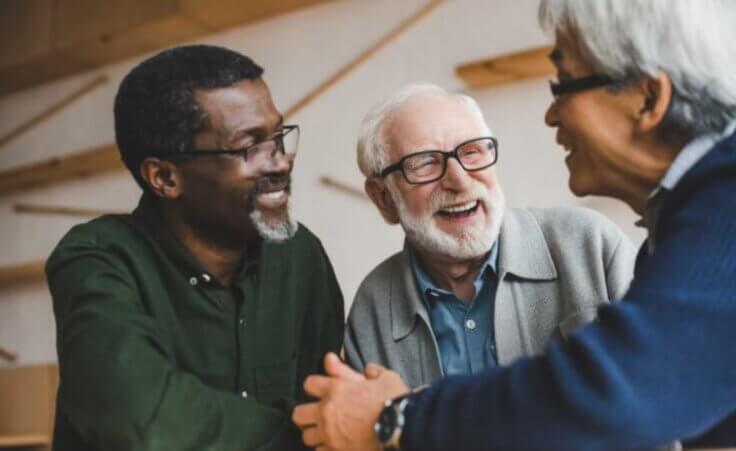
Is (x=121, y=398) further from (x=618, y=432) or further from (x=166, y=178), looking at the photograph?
(x=618, y=432)

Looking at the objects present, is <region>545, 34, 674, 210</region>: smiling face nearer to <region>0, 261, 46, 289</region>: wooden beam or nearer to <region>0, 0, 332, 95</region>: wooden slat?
<region>0, 0, 332, 95</region>: wooden slat

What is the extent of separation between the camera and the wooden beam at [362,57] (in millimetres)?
3477

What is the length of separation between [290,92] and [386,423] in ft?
9.54

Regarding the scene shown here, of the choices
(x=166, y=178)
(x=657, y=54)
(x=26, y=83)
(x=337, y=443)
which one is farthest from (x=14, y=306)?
(x=657, y=54)

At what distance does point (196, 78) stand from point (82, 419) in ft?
2.23

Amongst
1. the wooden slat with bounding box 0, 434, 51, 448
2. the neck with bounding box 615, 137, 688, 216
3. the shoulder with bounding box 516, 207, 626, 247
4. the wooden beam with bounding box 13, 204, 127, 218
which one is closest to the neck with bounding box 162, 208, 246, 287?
the shoulder with bounding box 516, 207, 626, 247

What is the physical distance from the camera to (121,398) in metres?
1.23

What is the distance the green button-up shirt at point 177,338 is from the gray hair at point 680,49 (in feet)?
2.44

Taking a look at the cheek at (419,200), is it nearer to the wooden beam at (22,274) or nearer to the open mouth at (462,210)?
the open mouth at (462,210)

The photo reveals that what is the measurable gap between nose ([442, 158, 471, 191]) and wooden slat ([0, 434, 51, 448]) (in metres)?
2.56

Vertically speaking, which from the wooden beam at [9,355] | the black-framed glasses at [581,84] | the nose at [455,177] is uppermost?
the black-framed glasses at [581,84]

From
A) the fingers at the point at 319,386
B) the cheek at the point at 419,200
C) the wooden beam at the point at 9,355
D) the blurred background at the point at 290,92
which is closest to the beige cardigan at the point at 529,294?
the cheek at the point at 419,200

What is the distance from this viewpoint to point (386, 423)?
3.52 ft

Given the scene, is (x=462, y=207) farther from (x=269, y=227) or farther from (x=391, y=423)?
(x=391, y=423)
